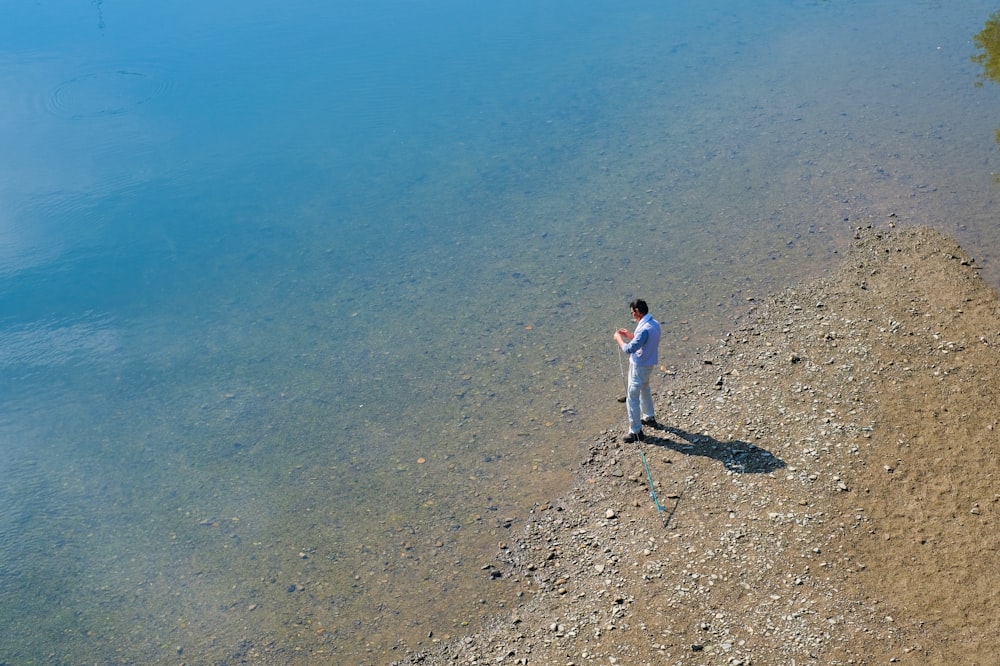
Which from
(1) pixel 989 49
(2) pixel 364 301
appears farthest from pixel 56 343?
(1) pixel 989 49

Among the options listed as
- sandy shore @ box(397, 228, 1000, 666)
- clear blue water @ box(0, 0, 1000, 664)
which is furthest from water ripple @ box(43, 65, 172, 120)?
sandy shore @ box(397, 228, 1000, 666)

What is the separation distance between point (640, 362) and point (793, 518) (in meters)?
2.56

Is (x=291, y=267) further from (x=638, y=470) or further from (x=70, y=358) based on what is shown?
(x=638, y=470)

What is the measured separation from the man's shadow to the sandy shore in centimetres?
2

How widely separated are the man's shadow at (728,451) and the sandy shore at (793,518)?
0.02 m

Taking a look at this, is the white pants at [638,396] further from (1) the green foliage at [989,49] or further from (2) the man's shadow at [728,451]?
(1) the green foliage at [989,49]

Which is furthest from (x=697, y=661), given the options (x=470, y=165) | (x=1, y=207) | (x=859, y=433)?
(x=1, y=207)

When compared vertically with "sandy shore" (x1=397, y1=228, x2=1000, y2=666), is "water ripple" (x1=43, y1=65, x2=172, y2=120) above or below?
above

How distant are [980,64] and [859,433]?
14.7 metres

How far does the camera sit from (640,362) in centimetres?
1084

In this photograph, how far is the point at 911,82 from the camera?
2023 cm

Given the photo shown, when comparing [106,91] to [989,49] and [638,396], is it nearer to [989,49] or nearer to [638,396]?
[638,396]

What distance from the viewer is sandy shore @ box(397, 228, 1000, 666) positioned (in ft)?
28.1

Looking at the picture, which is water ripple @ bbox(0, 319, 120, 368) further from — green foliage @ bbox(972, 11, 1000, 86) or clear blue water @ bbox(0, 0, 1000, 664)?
green foliage @ bbox(972, 11, 1000, 86)
